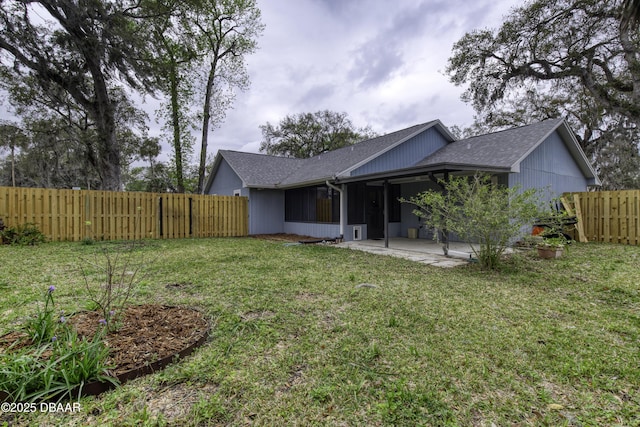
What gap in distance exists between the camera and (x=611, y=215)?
A: 895 cm

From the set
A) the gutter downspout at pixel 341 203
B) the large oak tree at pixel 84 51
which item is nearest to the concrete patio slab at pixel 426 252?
the gutter downspout at pixel 341 203

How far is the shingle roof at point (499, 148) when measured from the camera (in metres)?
8.72

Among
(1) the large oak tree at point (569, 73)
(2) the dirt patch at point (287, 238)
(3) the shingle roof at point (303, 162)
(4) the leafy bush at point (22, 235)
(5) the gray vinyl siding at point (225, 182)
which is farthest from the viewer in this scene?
(5) the gray vinyl siding at point (225, 182)

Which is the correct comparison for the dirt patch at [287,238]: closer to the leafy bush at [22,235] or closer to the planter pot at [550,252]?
the leafy bush at [22,235]

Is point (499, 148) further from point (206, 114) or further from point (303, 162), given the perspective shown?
point (206, 114)

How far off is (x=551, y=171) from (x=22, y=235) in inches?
642

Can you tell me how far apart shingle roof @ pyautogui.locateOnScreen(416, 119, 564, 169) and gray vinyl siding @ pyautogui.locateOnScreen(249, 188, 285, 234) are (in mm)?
6403

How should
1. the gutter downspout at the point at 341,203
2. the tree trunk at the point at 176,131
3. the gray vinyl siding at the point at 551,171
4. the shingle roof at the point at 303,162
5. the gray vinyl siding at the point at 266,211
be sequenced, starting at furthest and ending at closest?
the tree trunk at the point at 176,131 → the gray vinyl siding at the point at 266,211 → the shingle roof at the point at 303,162 → the gutter downspout at the point at 341,203 → the gray vinyl siding at the point at 551,171

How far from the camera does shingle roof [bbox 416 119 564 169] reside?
8.72 meters

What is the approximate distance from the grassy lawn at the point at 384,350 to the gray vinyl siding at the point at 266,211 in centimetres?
765

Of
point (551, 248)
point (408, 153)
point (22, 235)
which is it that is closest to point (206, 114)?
point (22, 235)

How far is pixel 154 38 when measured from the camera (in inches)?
539

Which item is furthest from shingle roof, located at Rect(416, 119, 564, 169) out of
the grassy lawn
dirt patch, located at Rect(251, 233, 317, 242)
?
dirt patch, located at Rect(251, 233, 317, 242)

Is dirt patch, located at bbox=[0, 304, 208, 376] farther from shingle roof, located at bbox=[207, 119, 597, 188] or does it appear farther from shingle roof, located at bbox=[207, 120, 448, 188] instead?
shingle roof, located at bbox=[207, 120, 448, 188]
